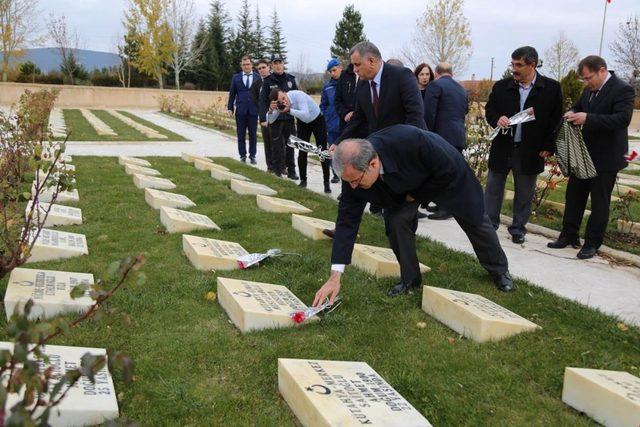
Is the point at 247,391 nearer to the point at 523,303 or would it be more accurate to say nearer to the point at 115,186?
the point at 523,303

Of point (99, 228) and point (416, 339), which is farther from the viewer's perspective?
point (99, 228)

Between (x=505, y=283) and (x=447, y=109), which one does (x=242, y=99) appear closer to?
(x=447, y=109)

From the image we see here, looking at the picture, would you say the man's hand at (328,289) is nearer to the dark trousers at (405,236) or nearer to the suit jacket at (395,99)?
the dark trousers at (405,236)

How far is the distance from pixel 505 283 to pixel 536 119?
2115mm

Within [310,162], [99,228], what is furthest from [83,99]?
[99,228]

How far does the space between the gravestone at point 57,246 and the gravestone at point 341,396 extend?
2762 millimetres

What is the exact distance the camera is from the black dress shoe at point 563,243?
222 inches

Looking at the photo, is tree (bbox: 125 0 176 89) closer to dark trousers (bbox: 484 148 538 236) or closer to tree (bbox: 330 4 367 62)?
tree (bbox: 330 4 367 62)

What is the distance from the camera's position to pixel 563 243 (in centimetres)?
566

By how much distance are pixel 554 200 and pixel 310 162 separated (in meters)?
5.39

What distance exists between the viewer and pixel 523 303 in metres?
4.07

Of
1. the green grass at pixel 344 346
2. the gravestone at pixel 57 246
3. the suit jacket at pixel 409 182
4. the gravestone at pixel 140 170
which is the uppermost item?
the suit jacket at pixel 409 182

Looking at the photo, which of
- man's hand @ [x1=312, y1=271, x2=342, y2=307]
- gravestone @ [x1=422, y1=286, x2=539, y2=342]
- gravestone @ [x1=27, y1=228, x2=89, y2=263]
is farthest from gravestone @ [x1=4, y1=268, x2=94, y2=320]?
gravestone @ [x1=422, y1=286, x2=539, y2=342]

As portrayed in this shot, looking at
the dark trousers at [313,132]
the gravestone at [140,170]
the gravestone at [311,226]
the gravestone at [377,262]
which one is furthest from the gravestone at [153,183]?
the gravestone at [377,262]
